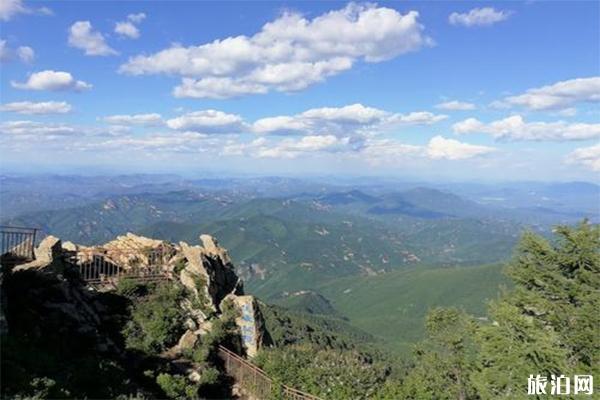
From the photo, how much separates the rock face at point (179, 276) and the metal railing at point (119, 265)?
0.16 ft

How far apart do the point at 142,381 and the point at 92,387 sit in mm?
4689

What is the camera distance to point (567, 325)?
20.0m

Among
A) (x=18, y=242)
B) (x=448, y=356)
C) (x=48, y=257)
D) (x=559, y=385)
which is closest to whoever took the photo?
(x=559, y=385)

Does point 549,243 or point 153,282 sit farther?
point 153,282

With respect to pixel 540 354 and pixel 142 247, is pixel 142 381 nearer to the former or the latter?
pixel 142 247

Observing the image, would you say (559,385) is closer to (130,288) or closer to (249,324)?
(249,324)

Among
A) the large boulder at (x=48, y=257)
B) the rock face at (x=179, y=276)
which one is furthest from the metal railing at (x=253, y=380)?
the large boulder at (x=48, y=257)

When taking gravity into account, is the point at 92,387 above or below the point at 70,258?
below

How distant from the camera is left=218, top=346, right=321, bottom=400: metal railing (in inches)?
774

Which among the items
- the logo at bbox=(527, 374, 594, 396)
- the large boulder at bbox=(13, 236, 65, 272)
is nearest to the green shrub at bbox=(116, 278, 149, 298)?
the large boulder at bbox=(13, 236, 65, 272)

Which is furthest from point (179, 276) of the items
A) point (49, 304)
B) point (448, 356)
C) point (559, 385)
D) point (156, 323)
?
point (559, 385)

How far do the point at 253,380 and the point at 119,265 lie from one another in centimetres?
1009

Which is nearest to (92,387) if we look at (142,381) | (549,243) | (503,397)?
Result: (142,381)

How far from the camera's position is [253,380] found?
21.0m
